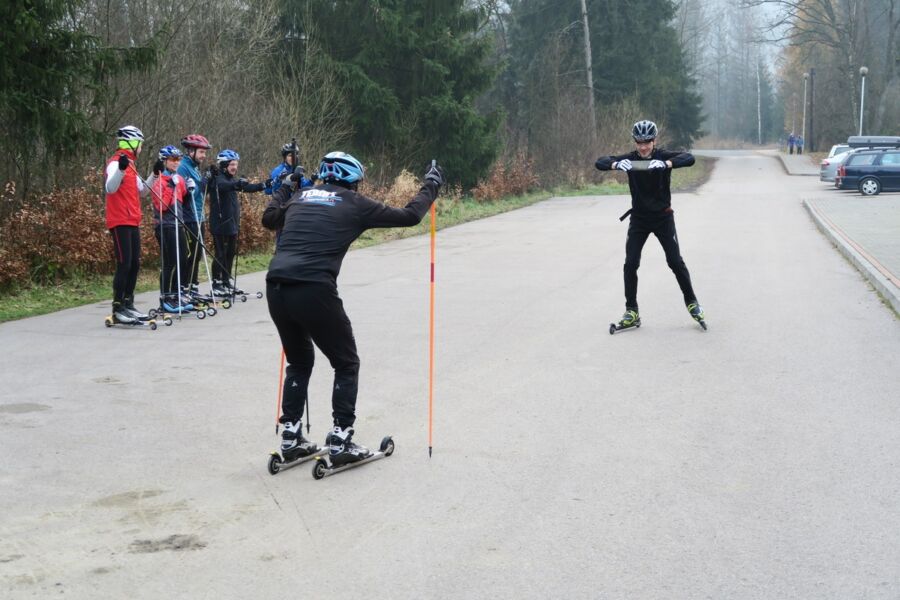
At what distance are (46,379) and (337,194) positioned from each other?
155 inches

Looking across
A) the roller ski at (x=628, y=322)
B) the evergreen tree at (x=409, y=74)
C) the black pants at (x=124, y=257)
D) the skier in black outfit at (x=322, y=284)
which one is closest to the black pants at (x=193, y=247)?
the black pants at (x=124, y=257)

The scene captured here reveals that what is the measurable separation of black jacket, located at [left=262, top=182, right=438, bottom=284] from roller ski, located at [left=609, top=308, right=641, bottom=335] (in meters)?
5.05

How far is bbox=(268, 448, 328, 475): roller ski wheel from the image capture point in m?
6.20

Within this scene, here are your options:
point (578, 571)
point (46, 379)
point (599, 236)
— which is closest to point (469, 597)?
point (578, 571)

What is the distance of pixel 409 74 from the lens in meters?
34.5

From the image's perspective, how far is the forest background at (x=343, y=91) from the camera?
14430mm

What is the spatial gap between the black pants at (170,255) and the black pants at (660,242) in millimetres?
5016

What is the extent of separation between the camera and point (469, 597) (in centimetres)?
440

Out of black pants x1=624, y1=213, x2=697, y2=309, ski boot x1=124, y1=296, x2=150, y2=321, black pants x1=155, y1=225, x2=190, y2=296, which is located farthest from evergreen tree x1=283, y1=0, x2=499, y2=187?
black pants x1=624, y1=213, x2=697, y2=309

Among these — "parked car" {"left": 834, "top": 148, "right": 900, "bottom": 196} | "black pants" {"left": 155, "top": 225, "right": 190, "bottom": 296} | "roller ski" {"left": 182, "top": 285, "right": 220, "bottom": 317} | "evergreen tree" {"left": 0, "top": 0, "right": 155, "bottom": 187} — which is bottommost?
"parked car" {"left": 834, "top": 148, "right": 900, "bottom": 196}

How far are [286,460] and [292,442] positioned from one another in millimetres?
111

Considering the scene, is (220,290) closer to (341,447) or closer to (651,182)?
(651,182)

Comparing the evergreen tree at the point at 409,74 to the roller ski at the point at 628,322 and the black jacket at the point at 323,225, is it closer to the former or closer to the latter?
the roller ski at the point at 628,322

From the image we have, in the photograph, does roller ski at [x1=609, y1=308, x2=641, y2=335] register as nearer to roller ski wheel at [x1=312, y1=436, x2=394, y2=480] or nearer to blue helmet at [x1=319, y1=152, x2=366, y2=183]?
roller ski wheel at [x1=312, y1=436, x2=394, y2=480]
